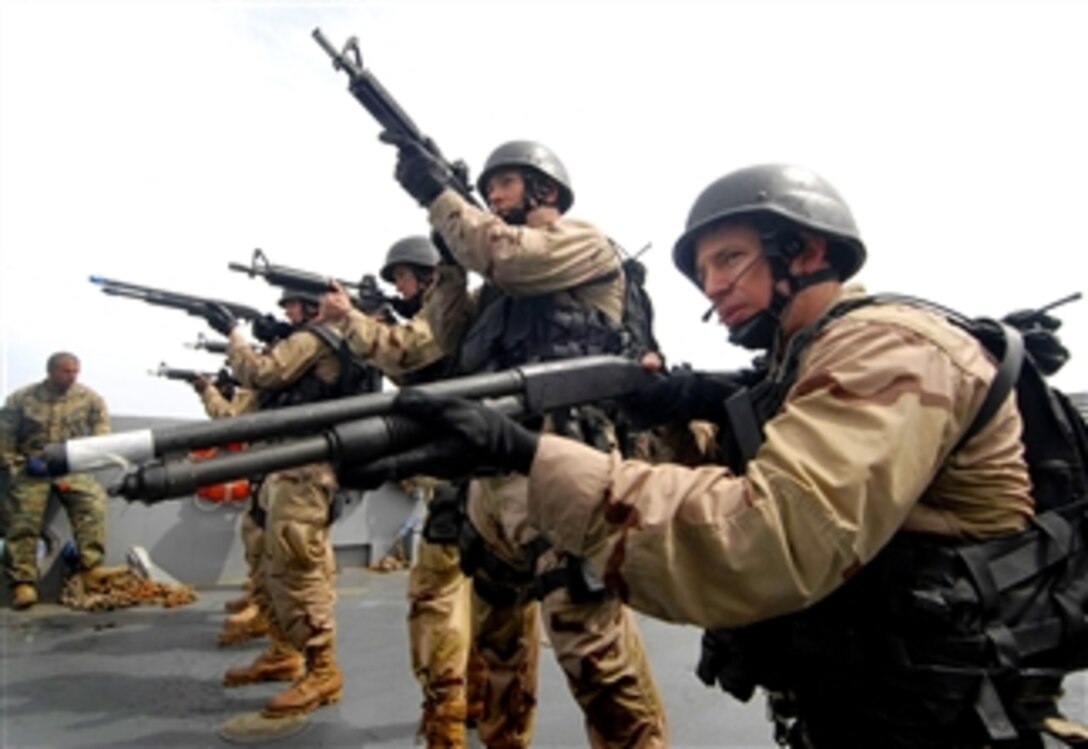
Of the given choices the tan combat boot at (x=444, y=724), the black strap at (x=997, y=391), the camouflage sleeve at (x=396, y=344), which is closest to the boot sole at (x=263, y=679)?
the tan combat boot at (x=444, y=724)

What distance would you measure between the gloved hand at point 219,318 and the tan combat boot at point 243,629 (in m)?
2.11

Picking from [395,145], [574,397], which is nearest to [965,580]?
[574,397]

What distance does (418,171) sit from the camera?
10.3 ft

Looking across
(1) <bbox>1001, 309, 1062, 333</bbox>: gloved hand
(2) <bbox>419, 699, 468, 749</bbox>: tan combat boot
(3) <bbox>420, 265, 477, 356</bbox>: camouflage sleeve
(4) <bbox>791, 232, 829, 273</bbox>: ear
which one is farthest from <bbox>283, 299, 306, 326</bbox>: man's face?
(1) <bbox>1001, 309, 1062, 333</bbox>: gloved hand

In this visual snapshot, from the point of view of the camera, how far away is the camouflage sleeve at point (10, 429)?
22.5 feet

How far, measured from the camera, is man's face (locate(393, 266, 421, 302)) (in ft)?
14.6

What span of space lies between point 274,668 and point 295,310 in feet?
7.43

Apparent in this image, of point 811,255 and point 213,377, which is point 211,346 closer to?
point 213,377

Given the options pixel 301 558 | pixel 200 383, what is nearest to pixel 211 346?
pixel 200 383

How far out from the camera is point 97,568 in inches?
257

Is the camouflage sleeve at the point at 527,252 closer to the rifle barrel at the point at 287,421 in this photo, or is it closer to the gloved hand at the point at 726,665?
the rifle barrel at the point at 287,421

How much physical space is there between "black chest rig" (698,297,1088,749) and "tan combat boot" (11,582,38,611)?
699 cm

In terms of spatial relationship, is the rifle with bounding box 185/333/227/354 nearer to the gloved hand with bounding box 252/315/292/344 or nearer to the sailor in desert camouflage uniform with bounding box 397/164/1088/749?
the gloved hand with bounding box 252/315/292/344

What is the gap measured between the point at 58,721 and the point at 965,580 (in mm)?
4018
